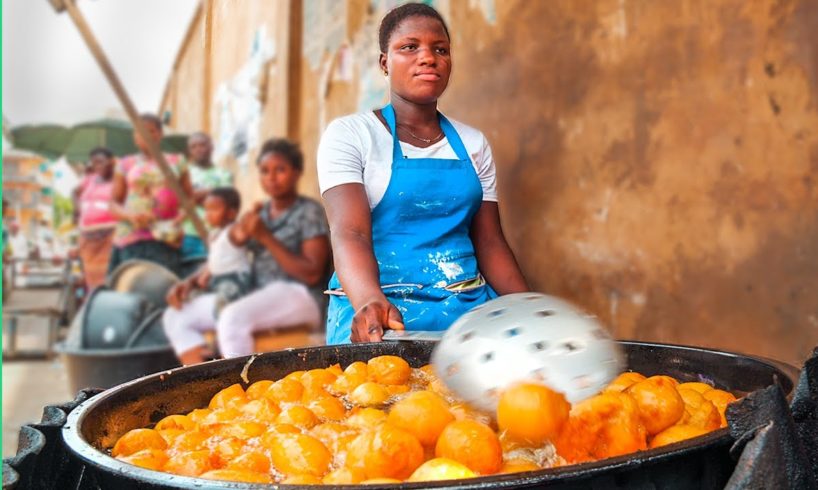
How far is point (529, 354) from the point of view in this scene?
1176mm

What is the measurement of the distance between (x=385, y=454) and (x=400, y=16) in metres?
1.55

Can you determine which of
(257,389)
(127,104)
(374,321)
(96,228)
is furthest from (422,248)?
(96,228)

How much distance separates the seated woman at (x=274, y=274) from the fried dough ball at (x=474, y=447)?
465 cm

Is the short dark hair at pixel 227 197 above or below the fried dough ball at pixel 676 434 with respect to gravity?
below

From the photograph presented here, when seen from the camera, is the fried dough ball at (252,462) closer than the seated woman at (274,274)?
Yes

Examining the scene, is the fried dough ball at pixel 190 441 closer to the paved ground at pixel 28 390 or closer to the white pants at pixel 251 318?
the paved ground at pixel 28 390

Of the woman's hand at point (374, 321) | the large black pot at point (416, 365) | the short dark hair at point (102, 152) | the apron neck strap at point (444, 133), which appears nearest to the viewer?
the large black pot at point (416, 365)

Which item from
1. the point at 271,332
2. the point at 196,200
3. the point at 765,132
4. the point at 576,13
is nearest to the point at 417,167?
the point at 765,132

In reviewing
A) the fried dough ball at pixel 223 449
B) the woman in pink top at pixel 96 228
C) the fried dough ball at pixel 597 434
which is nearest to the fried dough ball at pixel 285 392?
the fried dough ball at pixel 223 449

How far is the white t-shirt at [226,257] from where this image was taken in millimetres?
6113

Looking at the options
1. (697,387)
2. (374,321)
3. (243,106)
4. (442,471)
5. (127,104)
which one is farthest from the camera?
(243,106)

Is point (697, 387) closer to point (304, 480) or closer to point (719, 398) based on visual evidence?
point (719, 398)

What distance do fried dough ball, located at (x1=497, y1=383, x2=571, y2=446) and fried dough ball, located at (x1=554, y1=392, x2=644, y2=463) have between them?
0.02 meters

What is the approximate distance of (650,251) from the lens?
A: 10.4 ft
